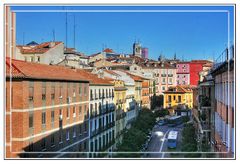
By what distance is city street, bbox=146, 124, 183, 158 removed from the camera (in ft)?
19.1

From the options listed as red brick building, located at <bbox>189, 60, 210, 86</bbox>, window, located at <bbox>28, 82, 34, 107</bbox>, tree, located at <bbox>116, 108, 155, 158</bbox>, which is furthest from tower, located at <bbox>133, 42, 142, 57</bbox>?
window, located at <bbox>28, 82, 34, 107</bbox>

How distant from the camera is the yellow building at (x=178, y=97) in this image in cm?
652

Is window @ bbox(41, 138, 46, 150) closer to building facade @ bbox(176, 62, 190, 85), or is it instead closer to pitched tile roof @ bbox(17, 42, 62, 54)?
pitched tile roof @ bbox(17, 42, 62, 54)

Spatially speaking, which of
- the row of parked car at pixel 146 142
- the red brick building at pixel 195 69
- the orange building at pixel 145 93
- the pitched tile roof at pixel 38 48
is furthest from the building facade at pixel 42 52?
the red brick building at pixel 195 69

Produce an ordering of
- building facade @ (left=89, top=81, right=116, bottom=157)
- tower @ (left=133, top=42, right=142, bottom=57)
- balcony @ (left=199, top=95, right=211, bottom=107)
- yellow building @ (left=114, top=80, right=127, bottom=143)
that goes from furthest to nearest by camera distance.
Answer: yellow building @ (left=114, top=80, right=127, bottom=143) < balcony @ (left=199, top=95, right=211, bottom=107) < building facade @ (left=89, top=81, right=116, bottom=157) < tower @ (left=133, top=42, right=142, bottom=57)

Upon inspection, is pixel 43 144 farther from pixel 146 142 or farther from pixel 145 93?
pixel 145 93

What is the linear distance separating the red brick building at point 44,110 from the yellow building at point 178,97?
1.30 meters

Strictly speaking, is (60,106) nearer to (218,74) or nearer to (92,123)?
(92,123)

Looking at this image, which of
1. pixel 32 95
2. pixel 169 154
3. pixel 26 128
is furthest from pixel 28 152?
pixel 169 154

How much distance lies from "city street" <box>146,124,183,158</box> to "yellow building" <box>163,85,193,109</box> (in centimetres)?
36

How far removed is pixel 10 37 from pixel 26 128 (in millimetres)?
1230

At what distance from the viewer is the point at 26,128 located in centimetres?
577
